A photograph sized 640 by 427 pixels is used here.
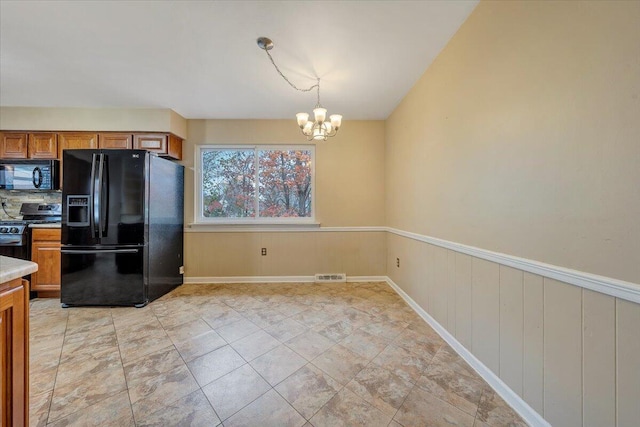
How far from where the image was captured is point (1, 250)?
283cm

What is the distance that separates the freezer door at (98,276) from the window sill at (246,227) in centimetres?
92

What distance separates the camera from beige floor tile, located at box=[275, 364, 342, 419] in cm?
135

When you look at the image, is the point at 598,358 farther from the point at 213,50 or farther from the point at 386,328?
the point at 213,50

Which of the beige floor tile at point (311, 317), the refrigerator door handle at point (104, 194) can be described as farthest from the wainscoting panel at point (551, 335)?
the refrigerator door handle at point (104, 194)

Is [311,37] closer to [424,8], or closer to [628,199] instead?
[424,8]

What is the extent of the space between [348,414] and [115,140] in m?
4.06

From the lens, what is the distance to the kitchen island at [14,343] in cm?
82

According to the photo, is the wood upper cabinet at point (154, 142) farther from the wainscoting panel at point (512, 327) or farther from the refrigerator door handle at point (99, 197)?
the wainscoting panel at point (512, 327)

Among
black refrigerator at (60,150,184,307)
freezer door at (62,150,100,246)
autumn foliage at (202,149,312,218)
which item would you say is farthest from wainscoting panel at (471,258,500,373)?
freezer door at (62,150,100,246)

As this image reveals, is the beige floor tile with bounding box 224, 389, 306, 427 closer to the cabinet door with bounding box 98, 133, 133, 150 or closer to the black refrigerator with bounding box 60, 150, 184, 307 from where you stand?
the black refrigerator with bounding box 60, 150, 184, 307

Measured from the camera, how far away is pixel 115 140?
3146mm

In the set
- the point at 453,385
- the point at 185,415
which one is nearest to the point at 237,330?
the point at 185,415

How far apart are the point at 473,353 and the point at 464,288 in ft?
1.46

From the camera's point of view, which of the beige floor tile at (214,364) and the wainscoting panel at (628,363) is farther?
the beige floor tile at (214,364)
